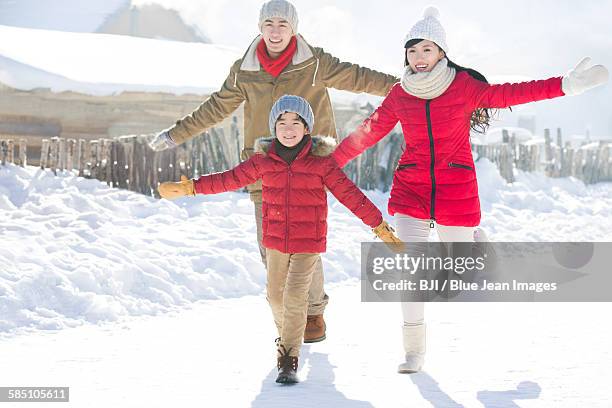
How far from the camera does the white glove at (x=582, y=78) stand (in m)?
3.83

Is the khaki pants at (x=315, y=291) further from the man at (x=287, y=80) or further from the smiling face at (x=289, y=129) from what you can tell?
the smiling face at (x=289, y=129)

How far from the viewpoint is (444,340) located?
462cm

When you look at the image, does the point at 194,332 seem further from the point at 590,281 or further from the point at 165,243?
the point at 590,281

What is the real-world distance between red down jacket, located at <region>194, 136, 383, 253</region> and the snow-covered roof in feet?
29.2

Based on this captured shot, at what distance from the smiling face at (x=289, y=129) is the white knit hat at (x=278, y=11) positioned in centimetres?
80

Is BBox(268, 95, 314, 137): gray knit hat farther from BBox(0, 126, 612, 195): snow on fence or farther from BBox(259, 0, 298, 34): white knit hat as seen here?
BBox(0, 126, 612, 195): snow on fence

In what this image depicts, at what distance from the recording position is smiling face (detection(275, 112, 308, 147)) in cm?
396

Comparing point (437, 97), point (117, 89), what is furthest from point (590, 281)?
point (117, 89)

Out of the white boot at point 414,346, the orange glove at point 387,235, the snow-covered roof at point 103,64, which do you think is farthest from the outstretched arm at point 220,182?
the snow-covered roof at point 103,64

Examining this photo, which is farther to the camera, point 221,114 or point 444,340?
point 221,114

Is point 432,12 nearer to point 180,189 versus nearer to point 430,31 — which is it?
point 430,31

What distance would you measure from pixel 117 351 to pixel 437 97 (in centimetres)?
214

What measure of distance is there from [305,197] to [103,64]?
1009 centimetres

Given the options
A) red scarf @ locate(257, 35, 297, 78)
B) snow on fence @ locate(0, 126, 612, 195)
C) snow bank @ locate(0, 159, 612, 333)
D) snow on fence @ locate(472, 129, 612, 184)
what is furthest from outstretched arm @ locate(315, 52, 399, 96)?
snow on fence @ locate(472, 129, 612, 184)
